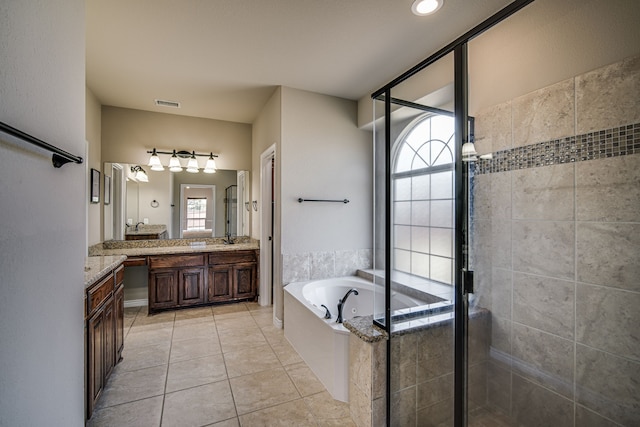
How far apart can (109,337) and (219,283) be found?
186cm

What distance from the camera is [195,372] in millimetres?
2312

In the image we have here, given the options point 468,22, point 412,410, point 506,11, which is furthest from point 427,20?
point 412,410

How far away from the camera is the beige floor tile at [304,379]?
2100 millimetres

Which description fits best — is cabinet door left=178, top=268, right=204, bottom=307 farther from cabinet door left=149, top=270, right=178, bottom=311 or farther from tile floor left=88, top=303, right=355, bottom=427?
tile floor left=88, top=303, right=355, bottom=427

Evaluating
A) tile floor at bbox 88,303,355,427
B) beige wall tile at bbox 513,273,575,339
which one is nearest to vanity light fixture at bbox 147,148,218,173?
tile floor at bbox 88,303,355,427

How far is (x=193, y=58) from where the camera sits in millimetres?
2553

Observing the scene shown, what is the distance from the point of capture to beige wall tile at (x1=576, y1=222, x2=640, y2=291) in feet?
3.71

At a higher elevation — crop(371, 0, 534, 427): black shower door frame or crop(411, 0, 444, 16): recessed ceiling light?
crop(411, 0, 444, 16): recessed ceiling light

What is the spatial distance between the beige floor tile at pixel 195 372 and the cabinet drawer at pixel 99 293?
0.82 m

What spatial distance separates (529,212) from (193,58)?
2.80 meters

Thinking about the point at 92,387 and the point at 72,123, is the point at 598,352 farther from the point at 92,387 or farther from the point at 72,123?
the point at 92,387

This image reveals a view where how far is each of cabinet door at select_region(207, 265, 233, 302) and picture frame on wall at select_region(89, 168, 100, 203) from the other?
1546 mm

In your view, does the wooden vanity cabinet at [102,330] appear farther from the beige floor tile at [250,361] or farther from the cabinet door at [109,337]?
the beige floor tile at [250,361]

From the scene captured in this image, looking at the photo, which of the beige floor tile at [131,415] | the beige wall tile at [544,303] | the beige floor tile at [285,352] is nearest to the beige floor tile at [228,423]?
the beige floor tile at [131,415]
